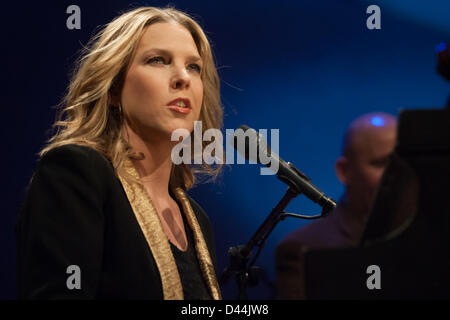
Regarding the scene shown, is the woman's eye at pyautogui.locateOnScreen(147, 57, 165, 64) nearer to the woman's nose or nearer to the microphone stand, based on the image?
the woman's nose

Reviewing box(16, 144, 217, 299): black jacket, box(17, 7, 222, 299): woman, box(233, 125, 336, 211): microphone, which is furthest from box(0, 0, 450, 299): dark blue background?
box(16, 144, 217, 299): black jacket

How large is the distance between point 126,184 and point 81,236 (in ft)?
0.79

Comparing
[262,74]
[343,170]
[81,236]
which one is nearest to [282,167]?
[343,170]

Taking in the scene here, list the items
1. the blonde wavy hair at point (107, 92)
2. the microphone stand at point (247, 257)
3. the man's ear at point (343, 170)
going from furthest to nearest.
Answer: the microphone stand at point (247, 257), the blonde wavy hair at point (107, 92), the man's ear at point (343, 170)

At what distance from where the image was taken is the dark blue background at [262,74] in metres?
2.40

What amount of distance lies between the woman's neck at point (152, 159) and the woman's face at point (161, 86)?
0.06ft

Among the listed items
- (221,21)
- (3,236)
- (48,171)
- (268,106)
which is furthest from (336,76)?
(3,236)

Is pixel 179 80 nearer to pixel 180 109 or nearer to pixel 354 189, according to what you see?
pixel 180 109

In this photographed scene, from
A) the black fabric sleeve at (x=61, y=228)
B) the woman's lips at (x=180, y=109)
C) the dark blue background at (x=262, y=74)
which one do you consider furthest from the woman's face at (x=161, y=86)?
the dark blue background at (x=262, y=74)

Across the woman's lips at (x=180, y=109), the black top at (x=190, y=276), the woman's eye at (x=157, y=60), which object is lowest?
the black top at (x=190, y=276)

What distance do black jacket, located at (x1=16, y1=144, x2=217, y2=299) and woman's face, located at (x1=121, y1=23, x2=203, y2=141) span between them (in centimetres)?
21

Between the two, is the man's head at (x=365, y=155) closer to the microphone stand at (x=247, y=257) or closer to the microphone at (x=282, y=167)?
the microphone at (x=282, y=167)

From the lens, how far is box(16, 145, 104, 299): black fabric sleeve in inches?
41.4
